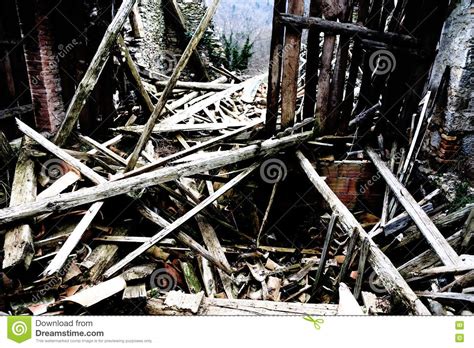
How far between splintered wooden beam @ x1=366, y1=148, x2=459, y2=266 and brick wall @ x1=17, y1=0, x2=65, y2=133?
364cm

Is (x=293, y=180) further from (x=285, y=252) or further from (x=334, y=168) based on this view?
(x=285, y=252)

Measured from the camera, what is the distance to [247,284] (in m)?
3.08

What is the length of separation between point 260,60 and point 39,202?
34.4 feet

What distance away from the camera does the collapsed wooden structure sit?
2.25 metres

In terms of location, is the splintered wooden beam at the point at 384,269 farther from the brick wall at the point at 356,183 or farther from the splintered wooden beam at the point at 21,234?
the splintered wooden beam at the point at 21,234

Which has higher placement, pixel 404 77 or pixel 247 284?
pixel 404 77

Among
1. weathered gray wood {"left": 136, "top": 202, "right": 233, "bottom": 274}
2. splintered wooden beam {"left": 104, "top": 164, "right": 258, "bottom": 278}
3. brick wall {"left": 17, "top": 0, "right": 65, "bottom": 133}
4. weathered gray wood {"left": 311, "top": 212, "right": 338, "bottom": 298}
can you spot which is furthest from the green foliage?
weathered gray wood {"left": 311, "top": 212, "right": 338, "bottom": 298}

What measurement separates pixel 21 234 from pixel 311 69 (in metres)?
2.91

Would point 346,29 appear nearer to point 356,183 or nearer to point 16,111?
point 356,183

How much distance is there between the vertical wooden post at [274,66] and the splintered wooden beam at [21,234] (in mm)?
2314

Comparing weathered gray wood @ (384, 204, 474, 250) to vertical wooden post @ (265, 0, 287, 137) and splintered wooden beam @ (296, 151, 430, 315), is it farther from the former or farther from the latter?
vertical wooden post @ (265, 0, 287, 137)

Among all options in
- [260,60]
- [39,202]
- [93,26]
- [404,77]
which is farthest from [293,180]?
[260,60]

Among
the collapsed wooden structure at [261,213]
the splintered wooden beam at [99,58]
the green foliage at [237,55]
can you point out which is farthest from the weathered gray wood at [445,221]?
the green foliage at [237,55]

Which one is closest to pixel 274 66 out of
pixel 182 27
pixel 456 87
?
pixel 456 87
